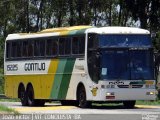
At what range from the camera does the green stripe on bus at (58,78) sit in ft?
101

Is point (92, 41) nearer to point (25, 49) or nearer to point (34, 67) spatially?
point (34, 67)

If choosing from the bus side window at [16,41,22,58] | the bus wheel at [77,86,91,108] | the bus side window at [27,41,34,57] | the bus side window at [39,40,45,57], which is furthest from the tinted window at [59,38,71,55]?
the bus side window at [16,41,22,58]

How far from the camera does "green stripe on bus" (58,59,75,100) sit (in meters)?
30.2

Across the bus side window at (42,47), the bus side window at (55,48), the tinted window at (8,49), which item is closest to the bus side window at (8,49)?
the tinted window at (8,49)

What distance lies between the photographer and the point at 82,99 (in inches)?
1158

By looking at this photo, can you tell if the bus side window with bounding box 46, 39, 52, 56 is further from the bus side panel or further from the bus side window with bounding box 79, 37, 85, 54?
the bus side window with bounding box 79, 37, 85, 54

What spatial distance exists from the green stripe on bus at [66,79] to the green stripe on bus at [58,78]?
0.20m

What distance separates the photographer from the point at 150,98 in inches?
1137

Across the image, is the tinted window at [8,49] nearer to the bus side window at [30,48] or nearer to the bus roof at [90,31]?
the bus side window at [30,48]

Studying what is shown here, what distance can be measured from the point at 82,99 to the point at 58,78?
2.33 m

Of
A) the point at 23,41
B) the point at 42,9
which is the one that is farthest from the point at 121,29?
the point at 42,9

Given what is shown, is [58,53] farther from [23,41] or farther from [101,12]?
[101,12]

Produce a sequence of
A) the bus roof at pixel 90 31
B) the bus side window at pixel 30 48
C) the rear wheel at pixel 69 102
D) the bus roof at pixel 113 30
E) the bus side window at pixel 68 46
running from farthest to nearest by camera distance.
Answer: the bus side window at pixel 30 48 < the rear wheel at pixel 69 102 < the bus side window at pixel 68 46 < the bus roof at pixel 90 31 < the bus roof at pixel 113 30

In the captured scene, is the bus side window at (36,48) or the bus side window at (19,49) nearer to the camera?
the bus side window at (36,48)
